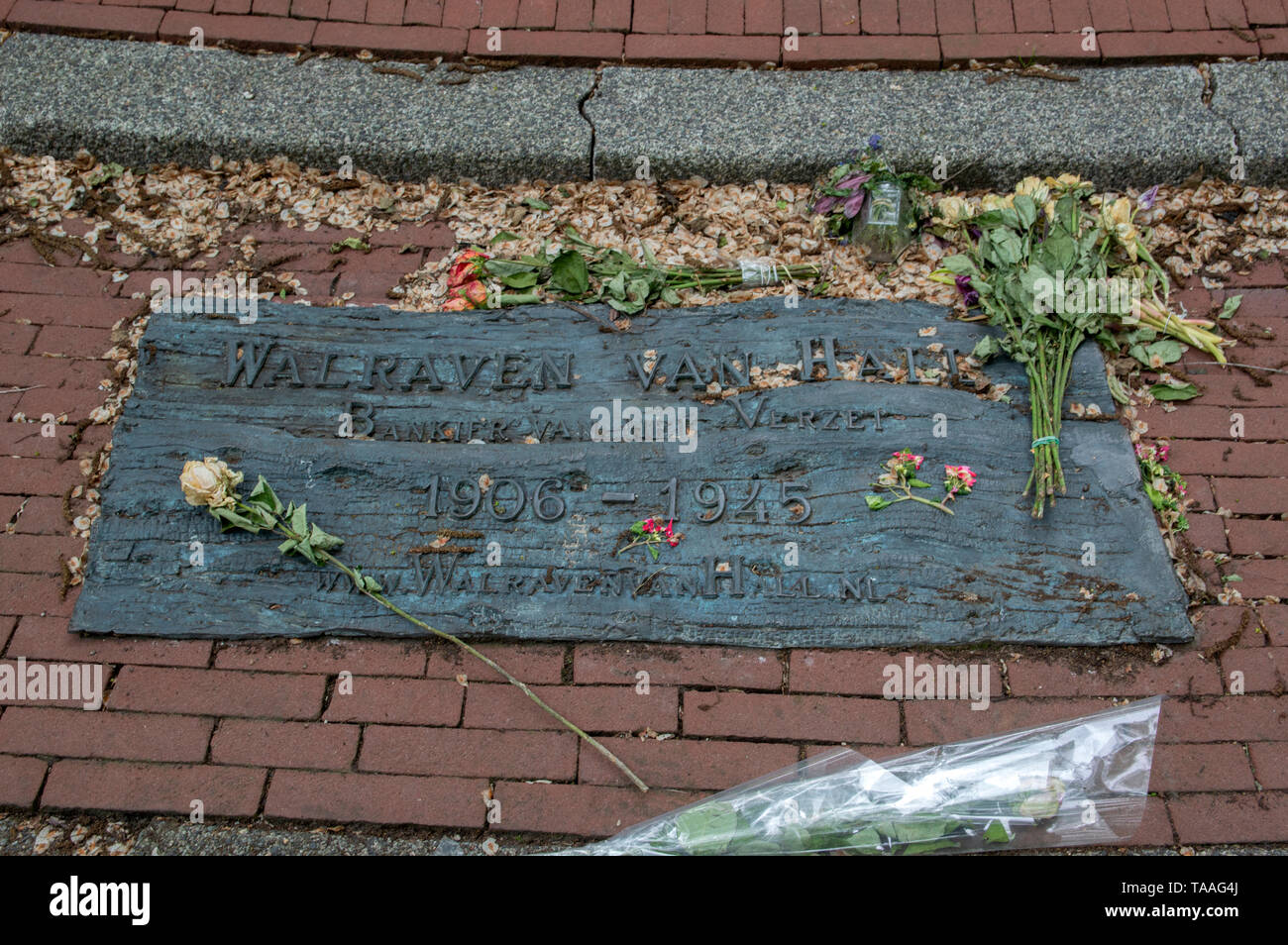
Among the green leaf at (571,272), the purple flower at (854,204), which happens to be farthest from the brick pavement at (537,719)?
the purple flower at (854,204)

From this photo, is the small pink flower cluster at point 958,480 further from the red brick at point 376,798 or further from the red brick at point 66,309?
the red brick at point 66,309

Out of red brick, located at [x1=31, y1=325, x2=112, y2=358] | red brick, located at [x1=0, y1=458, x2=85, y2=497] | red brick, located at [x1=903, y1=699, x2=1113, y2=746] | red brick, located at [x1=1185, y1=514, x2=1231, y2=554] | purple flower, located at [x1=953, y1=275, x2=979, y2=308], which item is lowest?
red brick, located at [x1=903, y1=699, x2=1113, y2=746]

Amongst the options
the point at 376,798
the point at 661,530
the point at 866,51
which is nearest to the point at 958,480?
the point at 661,530

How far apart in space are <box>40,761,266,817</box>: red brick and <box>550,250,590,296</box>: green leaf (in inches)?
67.1

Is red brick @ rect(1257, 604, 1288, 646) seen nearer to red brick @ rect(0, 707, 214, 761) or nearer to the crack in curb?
the crack in curb

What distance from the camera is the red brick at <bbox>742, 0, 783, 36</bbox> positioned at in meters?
3.76

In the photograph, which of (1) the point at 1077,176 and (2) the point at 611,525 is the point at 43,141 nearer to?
(2) the point at 611,525

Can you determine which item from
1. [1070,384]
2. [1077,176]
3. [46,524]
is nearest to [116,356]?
[46,524]

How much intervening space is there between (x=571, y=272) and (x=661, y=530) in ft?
3.20

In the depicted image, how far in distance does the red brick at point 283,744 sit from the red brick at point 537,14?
2.76 metres

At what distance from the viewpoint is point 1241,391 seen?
3002mm

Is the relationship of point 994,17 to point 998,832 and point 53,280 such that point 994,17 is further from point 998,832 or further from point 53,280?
point 53,280

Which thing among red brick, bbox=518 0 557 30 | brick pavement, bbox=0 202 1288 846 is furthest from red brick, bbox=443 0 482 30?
brick pavement, bbox=0 202 1288 846

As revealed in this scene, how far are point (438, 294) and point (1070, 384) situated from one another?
80.7 inches
